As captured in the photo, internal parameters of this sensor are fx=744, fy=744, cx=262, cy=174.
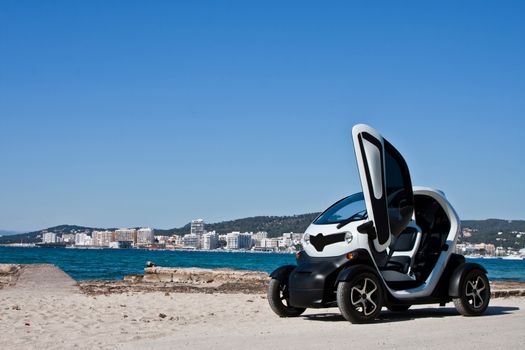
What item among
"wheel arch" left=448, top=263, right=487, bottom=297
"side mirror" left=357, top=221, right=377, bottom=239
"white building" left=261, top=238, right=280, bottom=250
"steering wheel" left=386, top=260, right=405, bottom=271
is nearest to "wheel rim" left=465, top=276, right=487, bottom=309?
"wheel arch" left=448, top=263, right=487, bottom=297

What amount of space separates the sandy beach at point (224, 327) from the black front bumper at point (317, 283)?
1.11 feet

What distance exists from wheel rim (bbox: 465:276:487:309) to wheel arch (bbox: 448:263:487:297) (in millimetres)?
188

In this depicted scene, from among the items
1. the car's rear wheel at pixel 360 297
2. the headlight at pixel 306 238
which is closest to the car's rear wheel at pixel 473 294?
the car's rear wheel at pixel 360 297

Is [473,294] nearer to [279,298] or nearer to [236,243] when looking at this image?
[279,298]

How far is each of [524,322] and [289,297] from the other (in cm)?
345

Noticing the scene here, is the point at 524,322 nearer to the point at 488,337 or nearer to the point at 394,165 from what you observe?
the point at 488,337

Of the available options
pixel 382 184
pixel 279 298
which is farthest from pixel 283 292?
pixel 382 184

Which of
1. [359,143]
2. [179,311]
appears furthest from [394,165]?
[179,311]

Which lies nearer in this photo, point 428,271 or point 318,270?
point 318,270

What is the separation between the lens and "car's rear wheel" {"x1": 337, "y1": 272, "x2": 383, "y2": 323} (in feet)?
34.5

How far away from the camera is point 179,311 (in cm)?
1363

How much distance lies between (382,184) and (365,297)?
5.60 feet

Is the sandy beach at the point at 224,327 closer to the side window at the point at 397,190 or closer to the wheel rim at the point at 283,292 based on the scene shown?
the wheel rim at the point at 283,292

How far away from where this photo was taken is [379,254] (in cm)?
1130
